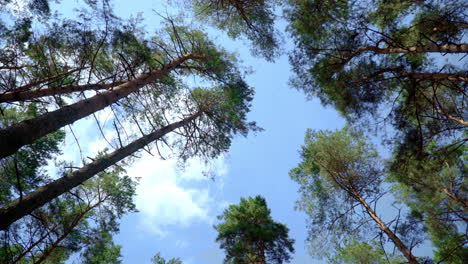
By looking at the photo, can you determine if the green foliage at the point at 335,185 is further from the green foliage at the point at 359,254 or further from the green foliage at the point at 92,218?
the green foliage at the point at 92,218

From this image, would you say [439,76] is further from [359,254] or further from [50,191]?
[359,254]

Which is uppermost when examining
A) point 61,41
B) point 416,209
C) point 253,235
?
point 61,41

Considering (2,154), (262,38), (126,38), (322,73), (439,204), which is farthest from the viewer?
(439,204)

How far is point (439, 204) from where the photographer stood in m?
9.65

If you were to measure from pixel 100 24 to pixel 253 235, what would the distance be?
9278mm

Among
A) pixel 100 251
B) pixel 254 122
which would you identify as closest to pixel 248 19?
pixel 254 122

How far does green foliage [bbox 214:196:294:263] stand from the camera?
33.2 ft

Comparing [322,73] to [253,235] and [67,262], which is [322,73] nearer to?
[253,235]

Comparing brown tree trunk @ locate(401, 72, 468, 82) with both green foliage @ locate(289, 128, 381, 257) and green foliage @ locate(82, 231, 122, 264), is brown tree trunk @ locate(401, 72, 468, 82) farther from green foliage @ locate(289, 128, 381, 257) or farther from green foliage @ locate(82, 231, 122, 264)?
green foliage @ locate(82, 231, 122, 264)

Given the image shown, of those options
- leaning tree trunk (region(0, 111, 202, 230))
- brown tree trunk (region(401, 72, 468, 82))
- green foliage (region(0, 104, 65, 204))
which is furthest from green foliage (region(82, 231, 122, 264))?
brown tree trunk (region(401, 72, 468, 82))

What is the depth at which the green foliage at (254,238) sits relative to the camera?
10117 mm

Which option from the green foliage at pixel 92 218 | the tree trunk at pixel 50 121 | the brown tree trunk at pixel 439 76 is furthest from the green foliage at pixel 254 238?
the brown tree trunk at pixel 439 76

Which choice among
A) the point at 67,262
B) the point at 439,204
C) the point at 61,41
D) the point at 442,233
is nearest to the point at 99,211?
the point at 67,262

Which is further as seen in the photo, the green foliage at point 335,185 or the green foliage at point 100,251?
the green foliage at point 335,185
